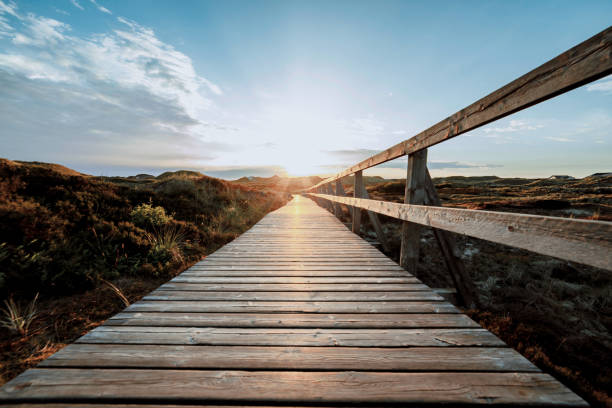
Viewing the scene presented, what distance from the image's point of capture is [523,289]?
4434mm

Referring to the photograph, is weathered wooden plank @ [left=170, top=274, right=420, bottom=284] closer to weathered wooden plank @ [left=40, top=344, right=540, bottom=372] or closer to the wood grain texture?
the wood grain texture

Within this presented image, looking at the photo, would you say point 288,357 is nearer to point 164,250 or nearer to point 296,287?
point 296,287

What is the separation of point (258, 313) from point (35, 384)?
1.03 metres

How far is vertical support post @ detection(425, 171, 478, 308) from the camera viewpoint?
252 cm

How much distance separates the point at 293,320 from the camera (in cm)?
154

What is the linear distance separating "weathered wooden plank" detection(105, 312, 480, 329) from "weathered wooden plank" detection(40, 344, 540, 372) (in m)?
0.22

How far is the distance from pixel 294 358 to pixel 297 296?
2.42ft

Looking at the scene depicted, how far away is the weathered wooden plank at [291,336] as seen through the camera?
1.29 meters

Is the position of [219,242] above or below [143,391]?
below

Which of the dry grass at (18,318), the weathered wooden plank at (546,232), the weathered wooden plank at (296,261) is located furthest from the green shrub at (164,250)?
the weathered wooden plank at (546,232)

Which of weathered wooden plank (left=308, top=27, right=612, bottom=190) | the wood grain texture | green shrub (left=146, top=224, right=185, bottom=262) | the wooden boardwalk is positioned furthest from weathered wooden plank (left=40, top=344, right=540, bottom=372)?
green shrub (left=146, top=224, right=185, bottom=262)

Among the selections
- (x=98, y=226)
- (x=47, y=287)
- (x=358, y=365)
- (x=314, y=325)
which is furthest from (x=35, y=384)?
(x=98, y=226)

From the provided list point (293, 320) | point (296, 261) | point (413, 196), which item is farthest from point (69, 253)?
point (413, 196)

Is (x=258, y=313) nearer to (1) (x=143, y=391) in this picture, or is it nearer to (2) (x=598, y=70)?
(1) (x=143, y=391)
